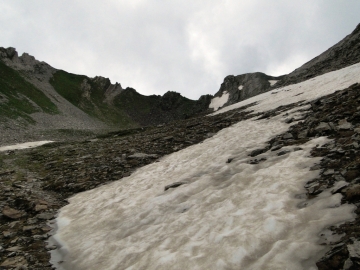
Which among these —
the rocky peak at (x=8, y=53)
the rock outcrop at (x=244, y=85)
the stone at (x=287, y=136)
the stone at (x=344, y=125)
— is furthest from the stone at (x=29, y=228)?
the rocky peak at (x=8, y=53)

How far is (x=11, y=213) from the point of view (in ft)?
35.8

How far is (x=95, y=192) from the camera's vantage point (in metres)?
13.5

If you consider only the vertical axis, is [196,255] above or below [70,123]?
below

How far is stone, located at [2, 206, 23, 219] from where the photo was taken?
10.7 meters

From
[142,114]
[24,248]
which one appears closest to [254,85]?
[142,114]

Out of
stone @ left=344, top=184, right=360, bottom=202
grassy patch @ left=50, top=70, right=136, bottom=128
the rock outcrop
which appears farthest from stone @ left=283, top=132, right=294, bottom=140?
grassy patch @ left=50, top=70, right=136, bottom=128

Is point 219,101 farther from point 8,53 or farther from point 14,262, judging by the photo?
point 14,262

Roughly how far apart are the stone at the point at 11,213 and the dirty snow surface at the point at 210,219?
5.46 ft

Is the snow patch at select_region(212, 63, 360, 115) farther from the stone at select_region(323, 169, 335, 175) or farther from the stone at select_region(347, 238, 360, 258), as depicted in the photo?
the stone at select_region(347, 238, 360, 258)

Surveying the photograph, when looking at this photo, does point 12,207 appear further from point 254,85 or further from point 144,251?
point 254,85

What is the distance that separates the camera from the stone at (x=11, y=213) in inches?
421

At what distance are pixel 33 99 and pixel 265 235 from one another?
9238 centimetres

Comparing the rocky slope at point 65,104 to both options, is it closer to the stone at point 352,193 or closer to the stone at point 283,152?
the stone at point 283,152

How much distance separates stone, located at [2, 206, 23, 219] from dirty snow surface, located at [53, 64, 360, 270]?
65.5 inches
